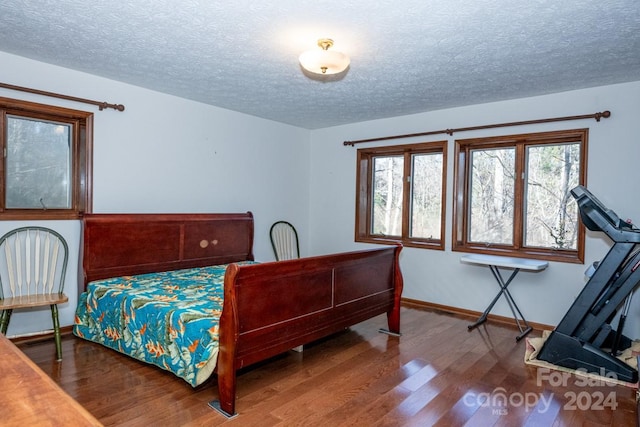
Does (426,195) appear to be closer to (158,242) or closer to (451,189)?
(451,189)

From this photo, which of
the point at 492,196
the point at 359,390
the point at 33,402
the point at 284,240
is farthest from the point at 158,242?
the point at 492,196

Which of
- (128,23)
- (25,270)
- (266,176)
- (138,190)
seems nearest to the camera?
(128,23)

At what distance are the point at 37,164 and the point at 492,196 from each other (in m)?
4.61

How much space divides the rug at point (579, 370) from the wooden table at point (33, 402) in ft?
10.4

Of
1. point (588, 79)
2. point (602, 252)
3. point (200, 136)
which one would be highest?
point (588, 79)

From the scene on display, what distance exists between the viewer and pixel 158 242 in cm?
380

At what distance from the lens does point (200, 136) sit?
4.43m

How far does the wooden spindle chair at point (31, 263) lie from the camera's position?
309 cm

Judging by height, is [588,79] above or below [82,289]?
above

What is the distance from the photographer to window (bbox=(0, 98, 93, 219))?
3.19 m

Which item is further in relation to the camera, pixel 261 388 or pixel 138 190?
pixel 138 190

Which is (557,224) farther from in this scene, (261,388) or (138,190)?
(138,190)

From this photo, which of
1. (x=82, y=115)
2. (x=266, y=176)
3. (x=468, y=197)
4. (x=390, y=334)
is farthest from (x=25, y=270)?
(x=468, y=197)

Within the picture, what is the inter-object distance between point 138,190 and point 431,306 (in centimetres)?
360
